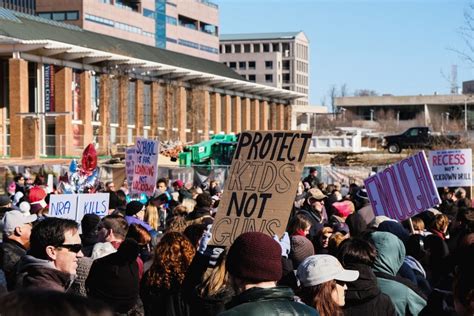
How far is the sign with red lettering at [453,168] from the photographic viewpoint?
20.1 m

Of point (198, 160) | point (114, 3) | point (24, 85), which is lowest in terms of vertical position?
point (198, 160)

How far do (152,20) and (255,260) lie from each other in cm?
9749

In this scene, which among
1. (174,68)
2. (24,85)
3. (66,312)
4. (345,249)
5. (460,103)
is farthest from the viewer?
(460,103)

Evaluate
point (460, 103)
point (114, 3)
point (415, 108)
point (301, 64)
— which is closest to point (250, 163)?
point (114, 3)

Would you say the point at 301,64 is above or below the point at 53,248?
above

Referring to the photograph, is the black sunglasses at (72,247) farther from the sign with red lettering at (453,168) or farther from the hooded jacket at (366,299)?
the sign with red lettering at (453,168)

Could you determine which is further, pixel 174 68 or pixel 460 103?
pixel 460 103

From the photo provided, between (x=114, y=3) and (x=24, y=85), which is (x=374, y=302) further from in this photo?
(x=114, y=3)

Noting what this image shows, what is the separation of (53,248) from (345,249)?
1.91 meters

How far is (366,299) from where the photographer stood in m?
6.45

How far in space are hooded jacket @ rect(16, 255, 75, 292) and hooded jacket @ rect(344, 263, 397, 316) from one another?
5.70ft

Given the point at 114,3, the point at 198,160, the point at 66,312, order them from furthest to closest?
the point at 114,3
the point at 198,160
the point at 66,312

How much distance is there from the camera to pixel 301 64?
193 meters

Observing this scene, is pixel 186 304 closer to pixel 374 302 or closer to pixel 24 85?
pixel 374 302
